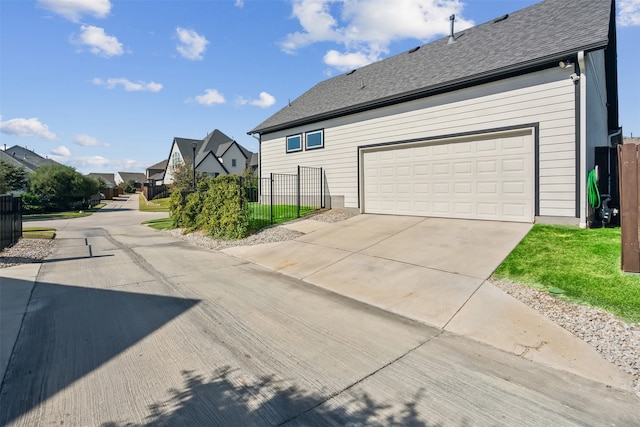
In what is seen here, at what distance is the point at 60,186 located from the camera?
1109 inches

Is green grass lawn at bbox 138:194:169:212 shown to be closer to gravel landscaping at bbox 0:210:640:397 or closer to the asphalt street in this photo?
the asphalt street

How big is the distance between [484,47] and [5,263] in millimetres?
14125

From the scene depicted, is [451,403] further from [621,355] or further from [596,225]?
[596,225]

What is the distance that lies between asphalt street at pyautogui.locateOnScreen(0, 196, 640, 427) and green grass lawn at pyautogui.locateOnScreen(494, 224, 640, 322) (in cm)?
194

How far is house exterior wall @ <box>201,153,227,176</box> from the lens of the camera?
4172cm

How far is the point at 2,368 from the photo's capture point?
9.91ft

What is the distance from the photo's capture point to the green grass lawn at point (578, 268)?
4.18 meters

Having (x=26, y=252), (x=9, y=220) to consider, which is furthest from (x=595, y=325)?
(x=9, y=220)

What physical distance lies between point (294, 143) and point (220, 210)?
5518 millimetres

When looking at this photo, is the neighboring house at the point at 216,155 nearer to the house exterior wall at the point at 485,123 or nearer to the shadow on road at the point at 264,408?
the house exterior wall at the point at 485,123

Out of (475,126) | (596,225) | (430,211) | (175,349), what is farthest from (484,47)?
(175,349)

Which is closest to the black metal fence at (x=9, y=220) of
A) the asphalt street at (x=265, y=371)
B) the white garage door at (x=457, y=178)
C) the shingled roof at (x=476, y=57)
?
the asphalt street at (x=265, y=371)

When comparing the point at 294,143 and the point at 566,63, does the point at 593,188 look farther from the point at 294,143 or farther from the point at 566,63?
the point at 294,143

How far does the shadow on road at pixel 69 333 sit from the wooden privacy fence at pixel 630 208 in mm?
6537
